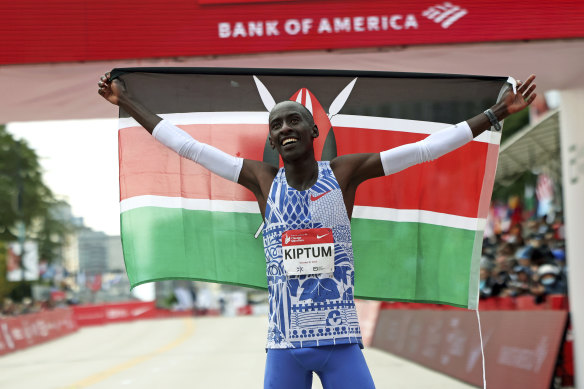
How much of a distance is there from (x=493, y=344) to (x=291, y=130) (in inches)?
290

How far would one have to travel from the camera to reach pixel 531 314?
9.68m

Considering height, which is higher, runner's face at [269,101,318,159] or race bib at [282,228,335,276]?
runner's face at [269,101,318,159]

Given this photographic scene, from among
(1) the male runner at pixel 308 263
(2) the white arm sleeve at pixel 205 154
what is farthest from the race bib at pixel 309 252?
(2) the white arm sleeve at pixel 205 154

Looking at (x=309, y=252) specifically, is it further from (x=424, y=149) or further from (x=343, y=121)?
(x=343, y=121)

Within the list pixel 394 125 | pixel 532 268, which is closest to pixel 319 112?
pixel 394 125

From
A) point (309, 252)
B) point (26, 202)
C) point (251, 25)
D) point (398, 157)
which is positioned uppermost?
point (26, 202)

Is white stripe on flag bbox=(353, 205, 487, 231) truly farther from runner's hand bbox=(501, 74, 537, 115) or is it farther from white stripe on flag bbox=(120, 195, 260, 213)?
runner's hand bbox=(501, 74, 537, 115)

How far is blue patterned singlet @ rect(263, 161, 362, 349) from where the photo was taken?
3770mm

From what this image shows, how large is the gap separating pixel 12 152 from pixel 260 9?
4549 cm

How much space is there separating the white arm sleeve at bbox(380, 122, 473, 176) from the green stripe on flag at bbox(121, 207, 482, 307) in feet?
4.41

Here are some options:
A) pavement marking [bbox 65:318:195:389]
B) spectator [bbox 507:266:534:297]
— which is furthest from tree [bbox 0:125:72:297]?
spectator [bbox 507:266:534:297]

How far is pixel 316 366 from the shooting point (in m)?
3.79

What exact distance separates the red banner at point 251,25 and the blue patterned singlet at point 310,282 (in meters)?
3.36

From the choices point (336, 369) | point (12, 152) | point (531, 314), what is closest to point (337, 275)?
point (336, 369)
